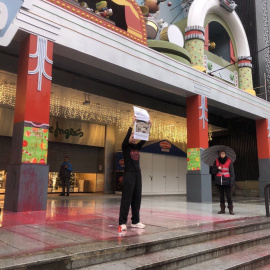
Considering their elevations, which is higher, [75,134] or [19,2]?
[19,2]

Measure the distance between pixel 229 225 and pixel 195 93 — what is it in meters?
6.47

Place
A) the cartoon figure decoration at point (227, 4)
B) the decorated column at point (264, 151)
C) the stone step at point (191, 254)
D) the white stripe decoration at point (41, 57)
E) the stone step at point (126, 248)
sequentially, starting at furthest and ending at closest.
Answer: the decorated column at point (264, 151) < the cartoon figure decoration at point (227, 4) < the white stripe decoration at point (41, 57) < the stone step at point (191, 254) < the stone step at point (126, 248)

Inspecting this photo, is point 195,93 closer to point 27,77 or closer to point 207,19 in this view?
point 207,19

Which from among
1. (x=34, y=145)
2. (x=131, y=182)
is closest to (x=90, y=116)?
(x=34, y=145)

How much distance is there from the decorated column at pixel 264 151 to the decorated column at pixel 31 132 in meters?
11.9

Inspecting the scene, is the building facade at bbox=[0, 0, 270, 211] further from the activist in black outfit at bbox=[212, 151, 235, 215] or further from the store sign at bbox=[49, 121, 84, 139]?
the activist in black outfit at bbox=[212, 151, 235, 215]

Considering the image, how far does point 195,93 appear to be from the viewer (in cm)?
1098

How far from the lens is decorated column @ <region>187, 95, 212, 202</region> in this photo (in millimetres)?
10586

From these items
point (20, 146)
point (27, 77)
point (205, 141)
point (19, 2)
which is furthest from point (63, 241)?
point (205, 141)

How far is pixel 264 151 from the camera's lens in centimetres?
1481

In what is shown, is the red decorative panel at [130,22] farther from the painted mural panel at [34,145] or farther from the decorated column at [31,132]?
the painted mural panel at [34,145]

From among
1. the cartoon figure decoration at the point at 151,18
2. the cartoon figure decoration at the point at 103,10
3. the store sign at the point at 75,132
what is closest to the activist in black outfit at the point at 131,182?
the cartoon figure decoration at the point at 103,10

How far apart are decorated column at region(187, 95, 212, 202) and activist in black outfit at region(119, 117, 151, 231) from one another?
6.24m

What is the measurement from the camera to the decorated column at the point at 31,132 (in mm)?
6258
